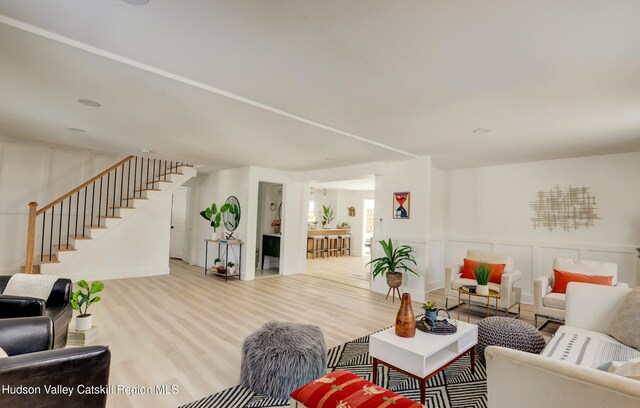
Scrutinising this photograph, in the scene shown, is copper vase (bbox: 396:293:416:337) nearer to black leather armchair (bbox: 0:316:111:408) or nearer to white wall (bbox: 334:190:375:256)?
black leather armchair (bbox: 0:316:111:408)

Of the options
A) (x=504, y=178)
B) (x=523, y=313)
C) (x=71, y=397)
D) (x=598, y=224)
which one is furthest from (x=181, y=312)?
(x=598, y=224)

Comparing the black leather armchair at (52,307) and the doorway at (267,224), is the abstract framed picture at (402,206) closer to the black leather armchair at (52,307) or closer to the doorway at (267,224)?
the doorway at (267,224)

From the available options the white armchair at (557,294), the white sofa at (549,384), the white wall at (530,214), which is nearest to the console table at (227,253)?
the white wall at (530,214)

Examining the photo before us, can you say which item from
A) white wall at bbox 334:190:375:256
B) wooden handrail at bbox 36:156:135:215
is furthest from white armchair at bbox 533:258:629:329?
wooden handrail at bbox 36:156:135:215

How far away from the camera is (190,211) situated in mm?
7918

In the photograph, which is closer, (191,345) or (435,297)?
(191,345)

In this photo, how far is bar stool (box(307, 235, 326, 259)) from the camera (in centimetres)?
955

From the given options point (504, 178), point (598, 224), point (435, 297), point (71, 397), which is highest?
point (504, 178)

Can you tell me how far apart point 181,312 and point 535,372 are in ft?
12.9

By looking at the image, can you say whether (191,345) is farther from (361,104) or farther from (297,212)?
(297,212)

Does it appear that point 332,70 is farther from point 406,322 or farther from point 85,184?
point 85,184

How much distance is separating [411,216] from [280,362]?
3683 millimetres

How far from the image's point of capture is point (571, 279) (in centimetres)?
364

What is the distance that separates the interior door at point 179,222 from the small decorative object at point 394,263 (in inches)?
215
